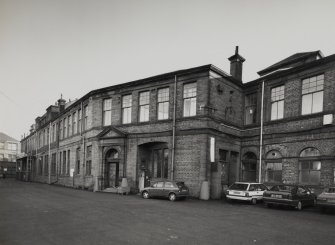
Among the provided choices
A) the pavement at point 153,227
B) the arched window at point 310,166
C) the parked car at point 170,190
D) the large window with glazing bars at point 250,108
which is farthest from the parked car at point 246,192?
the large window with glazing bars at point 250,108

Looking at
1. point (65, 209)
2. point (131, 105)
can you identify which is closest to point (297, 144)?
point (131, 105)

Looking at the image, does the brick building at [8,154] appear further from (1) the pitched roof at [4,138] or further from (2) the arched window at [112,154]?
(2) the arched window at [112,154]

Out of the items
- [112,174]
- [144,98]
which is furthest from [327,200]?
[112,174]

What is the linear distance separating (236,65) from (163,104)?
7.60 metres

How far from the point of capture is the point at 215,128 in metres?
20.6

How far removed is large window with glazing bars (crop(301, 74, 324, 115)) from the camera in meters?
18.7

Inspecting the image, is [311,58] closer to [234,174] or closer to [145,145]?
[234,174]

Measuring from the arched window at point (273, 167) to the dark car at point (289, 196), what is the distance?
4130 millimetres

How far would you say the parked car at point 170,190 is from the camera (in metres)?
18.0

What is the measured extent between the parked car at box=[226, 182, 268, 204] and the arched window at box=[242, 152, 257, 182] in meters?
4.53

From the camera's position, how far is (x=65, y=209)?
43.2 feet

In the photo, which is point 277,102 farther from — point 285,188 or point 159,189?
point 159,189

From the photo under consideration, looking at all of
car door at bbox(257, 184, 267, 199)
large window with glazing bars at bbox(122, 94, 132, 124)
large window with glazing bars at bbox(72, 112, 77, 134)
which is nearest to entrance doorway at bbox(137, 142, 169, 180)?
large window with glazing bars at bbox(122, 94, 132, 124)

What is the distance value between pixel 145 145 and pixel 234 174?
7677 millimetres
